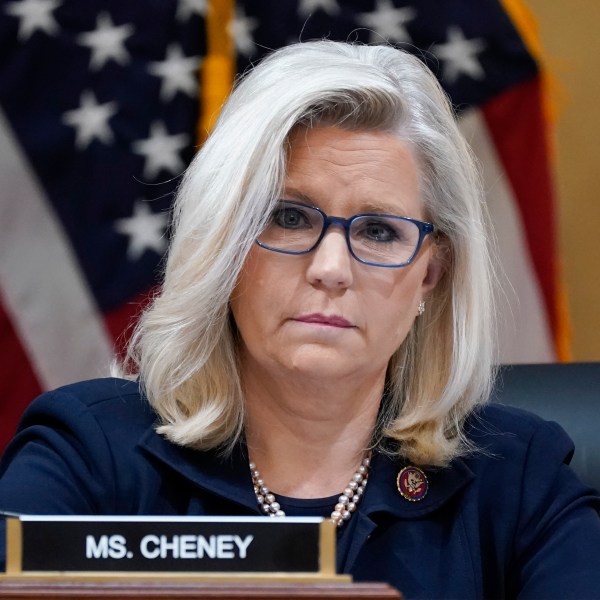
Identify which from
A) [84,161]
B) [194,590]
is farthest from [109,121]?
[194,590]

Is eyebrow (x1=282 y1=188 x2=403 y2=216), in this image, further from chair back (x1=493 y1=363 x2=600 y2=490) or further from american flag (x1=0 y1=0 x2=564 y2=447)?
american flag (x1=0 y1=0 x2=564 y2=447)

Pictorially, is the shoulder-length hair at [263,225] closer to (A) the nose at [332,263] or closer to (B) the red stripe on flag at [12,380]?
(A) the nose at [332,263]

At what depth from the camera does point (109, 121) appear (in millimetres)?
3031

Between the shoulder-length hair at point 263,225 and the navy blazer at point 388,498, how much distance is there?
55mm

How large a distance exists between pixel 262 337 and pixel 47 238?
1.38m

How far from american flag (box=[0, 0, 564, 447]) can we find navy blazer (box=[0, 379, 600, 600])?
1118 mm

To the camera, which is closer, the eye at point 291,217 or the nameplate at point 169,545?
the nameplate at point 169,545

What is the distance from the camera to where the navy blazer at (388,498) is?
178 centimetres

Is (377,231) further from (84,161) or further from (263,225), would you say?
(84,161)

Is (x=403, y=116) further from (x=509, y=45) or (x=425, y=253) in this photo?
(x=509, y=45)

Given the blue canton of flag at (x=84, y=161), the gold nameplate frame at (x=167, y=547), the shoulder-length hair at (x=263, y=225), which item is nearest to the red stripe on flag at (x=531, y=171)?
the blue canton of flag at (x=84, y=161)

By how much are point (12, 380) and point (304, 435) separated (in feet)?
4.46

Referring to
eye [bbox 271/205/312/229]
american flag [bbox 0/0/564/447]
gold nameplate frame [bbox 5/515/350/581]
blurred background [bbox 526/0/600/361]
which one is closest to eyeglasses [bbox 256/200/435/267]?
eye [bbox 271/205/312/229]

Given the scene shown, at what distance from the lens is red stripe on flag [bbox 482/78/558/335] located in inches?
127
